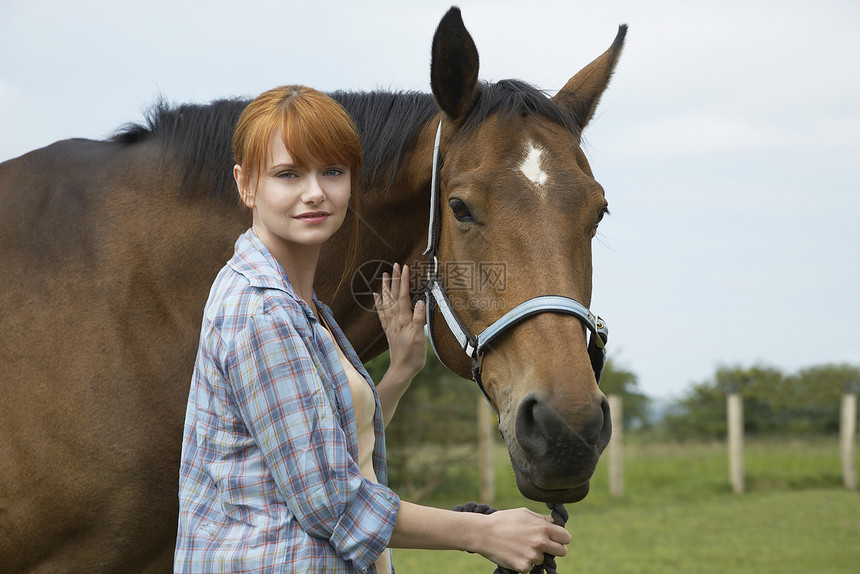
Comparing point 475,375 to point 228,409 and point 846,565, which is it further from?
point 846,565

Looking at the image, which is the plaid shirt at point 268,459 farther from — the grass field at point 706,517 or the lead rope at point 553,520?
the grass field at point 706,517

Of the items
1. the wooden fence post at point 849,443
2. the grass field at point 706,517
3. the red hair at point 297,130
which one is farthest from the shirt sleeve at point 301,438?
the wooden fence post at point 849,443

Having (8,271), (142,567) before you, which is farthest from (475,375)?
(8,271)

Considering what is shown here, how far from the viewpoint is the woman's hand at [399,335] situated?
8.85 ft

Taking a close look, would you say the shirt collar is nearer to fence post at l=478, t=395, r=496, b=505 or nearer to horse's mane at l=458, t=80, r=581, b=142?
horse's mane at l=458, t=80, r=581, b=142

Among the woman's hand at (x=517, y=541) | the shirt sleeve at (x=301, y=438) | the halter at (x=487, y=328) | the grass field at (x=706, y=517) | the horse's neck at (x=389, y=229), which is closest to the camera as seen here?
the shirt sleeve at (x=301, y=438)

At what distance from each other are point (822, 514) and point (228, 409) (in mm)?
12824

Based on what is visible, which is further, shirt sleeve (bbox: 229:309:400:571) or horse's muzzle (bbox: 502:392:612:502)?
horse's muzzle (bbox: 502:392:612:502)

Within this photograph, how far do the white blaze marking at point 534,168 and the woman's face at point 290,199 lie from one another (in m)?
0.66

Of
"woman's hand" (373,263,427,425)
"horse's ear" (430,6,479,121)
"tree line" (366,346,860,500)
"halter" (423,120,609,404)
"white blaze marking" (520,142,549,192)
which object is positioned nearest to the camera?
"halter" (423,120,609,404)

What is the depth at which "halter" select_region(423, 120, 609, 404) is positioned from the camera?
214cm

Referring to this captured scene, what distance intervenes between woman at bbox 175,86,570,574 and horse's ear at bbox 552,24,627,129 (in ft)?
3.86

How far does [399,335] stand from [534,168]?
2.67 ft

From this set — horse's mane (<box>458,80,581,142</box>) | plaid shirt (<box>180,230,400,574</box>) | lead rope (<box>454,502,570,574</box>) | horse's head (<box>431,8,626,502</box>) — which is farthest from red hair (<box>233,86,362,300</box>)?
lead rope (<box>454,502,570,574</box>)
